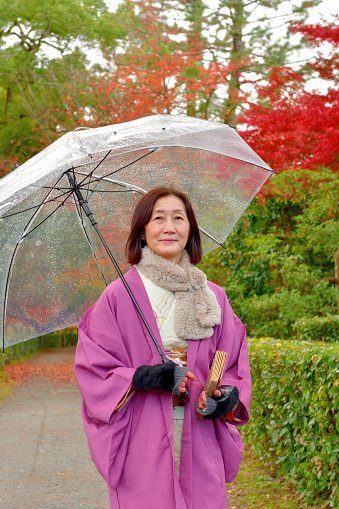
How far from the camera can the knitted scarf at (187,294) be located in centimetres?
288

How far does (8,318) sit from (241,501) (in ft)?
9.64

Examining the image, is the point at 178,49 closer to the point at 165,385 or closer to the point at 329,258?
the point at 329,258

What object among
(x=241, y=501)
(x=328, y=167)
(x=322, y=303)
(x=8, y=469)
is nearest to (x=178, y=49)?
(x=328, y=167)

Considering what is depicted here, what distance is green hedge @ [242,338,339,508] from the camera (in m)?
4.41

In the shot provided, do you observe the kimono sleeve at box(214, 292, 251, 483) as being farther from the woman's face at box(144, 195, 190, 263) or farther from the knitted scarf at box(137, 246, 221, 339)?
the woman's face at box(144, 195, 190, 263)

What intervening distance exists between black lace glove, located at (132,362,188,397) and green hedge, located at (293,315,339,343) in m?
4.85

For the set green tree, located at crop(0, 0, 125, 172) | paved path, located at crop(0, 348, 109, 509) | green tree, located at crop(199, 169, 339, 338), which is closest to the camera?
paved path, located at crop(0, 348, 109, 509)

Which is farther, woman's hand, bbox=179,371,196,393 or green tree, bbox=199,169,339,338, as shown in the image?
green tree, bbox=199,169,339,338

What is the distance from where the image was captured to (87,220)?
12.7 feet

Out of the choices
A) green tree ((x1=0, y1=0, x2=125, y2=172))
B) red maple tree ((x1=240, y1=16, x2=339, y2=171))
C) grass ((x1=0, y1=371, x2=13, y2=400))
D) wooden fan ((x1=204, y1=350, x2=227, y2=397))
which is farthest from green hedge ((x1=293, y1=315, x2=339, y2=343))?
green tree ((x1=0, y1=0, x2=125, y2=172))

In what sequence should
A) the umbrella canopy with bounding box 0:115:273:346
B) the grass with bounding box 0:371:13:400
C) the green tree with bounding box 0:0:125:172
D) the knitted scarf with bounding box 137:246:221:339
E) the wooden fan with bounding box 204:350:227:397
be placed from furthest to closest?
the green tree with bounding box 0:0:125:172, the grass with bounding box 0:371:13:400, the umbrella canopy with bounding box 0:115:273:346, the knitted scarf with bounding box 137:246:221:339, the wooden fan with bounding box 204:350:227:397

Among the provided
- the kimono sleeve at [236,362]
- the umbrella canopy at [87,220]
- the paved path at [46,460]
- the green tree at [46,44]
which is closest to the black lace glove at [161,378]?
the kimono sleeve at [236,362]

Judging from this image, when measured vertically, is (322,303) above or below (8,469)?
above

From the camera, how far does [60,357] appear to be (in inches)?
1091
